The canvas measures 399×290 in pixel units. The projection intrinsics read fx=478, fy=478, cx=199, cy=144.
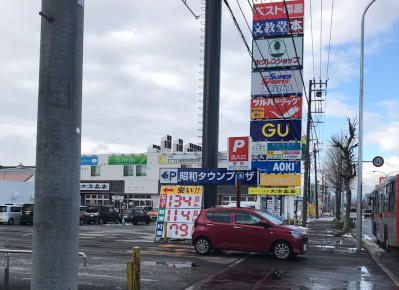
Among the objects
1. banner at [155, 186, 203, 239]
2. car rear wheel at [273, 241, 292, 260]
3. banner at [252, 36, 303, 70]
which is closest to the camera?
car rear wheel at [273, 241, 292, 260]

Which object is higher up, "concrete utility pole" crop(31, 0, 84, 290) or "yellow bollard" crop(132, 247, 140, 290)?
"concrete utility pole" crop(31, 0, 84, 290)

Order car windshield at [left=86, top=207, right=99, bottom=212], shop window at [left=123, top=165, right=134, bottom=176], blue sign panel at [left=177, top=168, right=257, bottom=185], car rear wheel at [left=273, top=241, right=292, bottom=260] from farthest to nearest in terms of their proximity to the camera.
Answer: shop window at [left=123, top=165, right=134, bottom=176], car windshield at [left=86, top=207, right=99, bottom=212], blue sign panel at [left=177, top=168, right=257, bottom=185], car rear wheel at [left=273, top=241, right=292, bottom=260]

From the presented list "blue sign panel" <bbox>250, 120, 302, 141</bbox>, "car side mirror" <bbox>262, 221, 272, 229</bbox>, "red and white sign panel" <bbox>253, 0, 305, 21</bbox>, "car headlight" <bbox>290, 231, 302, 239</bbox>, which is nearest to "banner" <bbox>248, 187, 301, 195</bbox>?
"blue sign panel" <bbox>250, 120, 302, 141</bbox>

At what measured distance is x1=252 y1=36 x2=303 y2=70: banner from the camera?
1273 inches

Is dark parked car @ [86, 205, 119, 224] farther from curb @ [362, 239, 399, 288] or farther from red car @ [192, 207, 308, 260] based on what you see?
curb @ [362, 239, 399, 288]

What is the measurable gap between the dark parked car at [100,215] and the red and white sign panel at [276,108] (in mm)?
16991

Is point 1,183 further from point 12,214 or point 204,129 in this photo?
point 204,129

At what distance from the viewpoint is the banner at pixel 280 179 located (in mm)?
33938

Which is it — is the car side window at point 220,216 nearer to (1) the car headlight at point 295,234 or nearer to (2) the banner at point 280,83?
(1) the car headlight at point 295,234

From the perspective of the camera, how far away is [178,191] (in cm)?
2188

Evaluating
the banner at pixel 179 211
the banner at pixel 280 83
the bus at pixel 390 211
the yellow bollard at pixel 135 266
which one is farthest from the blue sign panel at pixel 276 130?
the yellow bollard at pixel 135 266

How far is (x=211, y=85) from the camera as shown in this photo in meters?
24.2

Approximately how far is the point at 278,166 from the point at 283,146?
6.14 ft

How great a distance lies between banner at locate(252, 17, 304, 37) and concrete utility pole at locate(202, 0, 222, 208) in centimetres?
940
